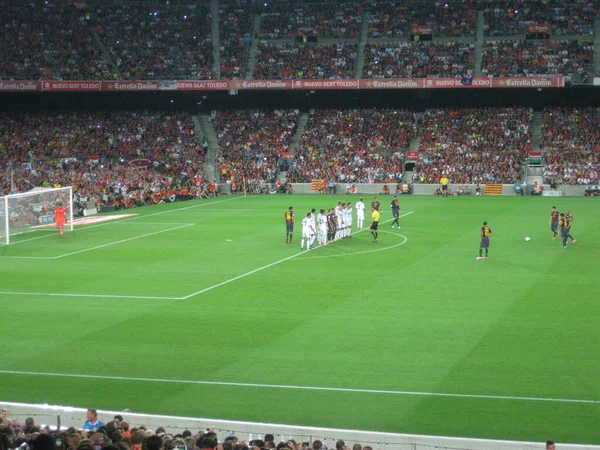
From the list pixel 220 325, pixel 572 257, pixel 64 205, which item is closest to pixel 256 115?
pixel 64 205

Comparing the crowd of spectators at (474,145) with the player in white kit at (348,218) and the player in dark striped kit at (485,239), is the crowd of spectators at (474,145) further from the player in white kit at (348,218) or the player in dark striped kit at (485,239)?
the player in dark striped kit at (485,239)

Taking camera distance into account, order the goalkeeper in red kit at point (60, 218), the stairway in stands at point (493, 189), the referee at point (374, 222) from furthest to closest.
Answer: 1. the stairway in stands at point (493, 189)
2. the goalkeeper in red kit at point (60, 218)
3. the referee at point (374, 222)

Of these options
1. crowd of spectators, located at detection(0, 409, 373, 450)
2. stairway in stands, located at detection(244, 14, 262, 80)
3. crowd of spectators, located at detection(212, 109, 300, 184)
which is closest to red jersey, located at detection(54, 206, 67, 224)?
crowd of spectators, located at detection(212, 109, 300, 184)

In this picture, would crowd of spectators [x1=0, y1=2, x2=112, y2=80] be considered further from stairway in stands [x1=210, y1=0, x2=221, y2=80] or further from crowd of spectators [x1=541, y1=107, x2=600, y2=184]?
crowd of spectators [x1=541, y1=107, x2=600, y2=184]

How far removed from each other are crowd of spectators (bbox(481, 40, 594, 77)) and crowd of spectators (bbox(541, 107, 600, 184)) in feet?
10.7

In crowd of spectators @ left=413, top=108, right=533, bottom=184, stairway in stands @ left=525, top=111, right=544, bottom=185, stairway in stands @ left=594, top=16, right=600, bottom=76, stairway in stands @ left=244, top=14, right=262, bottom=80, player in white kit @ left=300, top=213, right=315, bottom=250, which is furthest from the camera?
stairway in stands @ left=244, top=14, right=262, bottom=80

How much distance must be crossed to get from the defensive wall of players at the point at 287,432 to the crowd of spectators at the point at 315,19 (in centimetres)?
5853

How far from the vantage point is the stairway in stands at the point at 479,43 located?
6281cm

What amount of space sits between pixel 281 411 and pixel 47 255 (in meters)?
20.6

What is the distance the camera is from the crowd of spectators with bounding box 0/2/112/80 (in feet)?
217

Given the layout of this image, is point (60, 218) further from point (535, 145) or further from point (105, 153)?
point (535, 145)

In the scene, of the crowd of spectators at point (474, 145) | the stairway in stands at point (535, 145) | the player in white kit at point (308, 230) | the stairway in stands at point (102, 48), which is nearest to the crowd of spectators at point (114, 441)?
the player in white kit at point (308, 230)

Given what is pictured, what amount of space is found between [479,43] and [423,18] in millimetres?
5455

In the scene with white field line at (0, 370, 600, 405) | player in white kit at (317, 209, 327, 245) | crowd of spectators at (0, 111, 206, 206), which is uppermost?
crowd of spectators at (0, 111, 206, 206)
